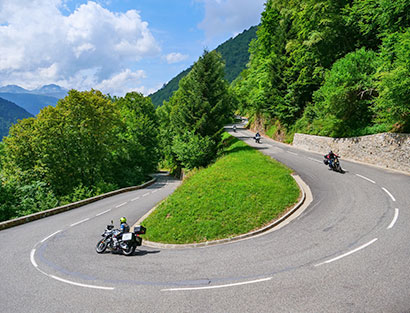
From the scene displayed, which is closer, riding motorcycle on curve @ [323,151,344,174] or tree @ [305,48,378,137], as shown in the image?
riding motorcycle on curve @ [323,151,344,174]

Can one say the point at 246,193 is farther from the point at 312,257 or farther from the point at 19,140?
the point at 19,140

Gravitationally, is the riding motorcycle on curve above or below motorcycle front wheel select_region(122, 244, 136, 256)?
above

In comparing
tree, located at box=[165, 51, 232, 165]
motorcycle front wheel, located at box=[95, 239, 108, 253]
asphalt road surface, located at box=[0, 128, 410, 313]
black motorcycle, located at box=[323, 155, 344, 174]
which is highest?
tree, located at box=[165, 51, 232, 165]

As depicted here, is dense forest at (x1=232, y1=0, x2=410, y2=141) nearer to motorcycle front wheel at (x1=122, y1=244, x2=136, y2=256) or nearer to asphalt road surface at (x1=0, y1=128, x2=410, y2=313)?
asphalt road surface at (x1=0, y1=128, x2=410, y2=313)

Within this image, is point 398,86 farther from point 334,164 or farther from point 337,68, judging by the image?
point 337,68

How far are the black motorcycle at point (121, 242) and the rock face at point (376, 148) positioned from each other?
61.4 feet

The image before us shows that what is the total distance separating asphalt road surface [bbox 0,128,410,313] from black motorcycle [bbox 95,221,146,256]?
0.35m

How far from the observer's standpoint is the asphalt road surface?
670cm

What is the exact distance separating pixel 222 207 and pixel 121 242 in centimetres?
541

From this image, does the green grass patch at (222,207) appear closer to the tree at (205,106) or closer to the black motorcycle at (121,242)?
the black motorcycle at (121,242)

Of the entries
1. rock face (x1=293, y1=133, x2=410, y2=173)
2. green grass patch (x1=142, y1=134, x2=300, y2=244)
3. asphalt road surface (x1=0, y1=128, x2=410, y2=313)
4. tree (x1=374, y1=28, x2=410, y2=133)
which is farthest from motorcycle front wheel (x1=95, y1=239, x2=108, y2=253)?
tree (x1=374, y1=28, x2=410, y2=133)

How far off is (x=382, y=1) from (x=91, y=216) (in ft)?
97.5

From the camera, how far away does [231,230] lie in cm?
1227

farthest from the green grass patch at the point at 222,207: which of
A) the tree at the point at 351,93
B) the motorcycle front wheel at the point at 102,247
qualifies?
the tree at the point at 351,93
